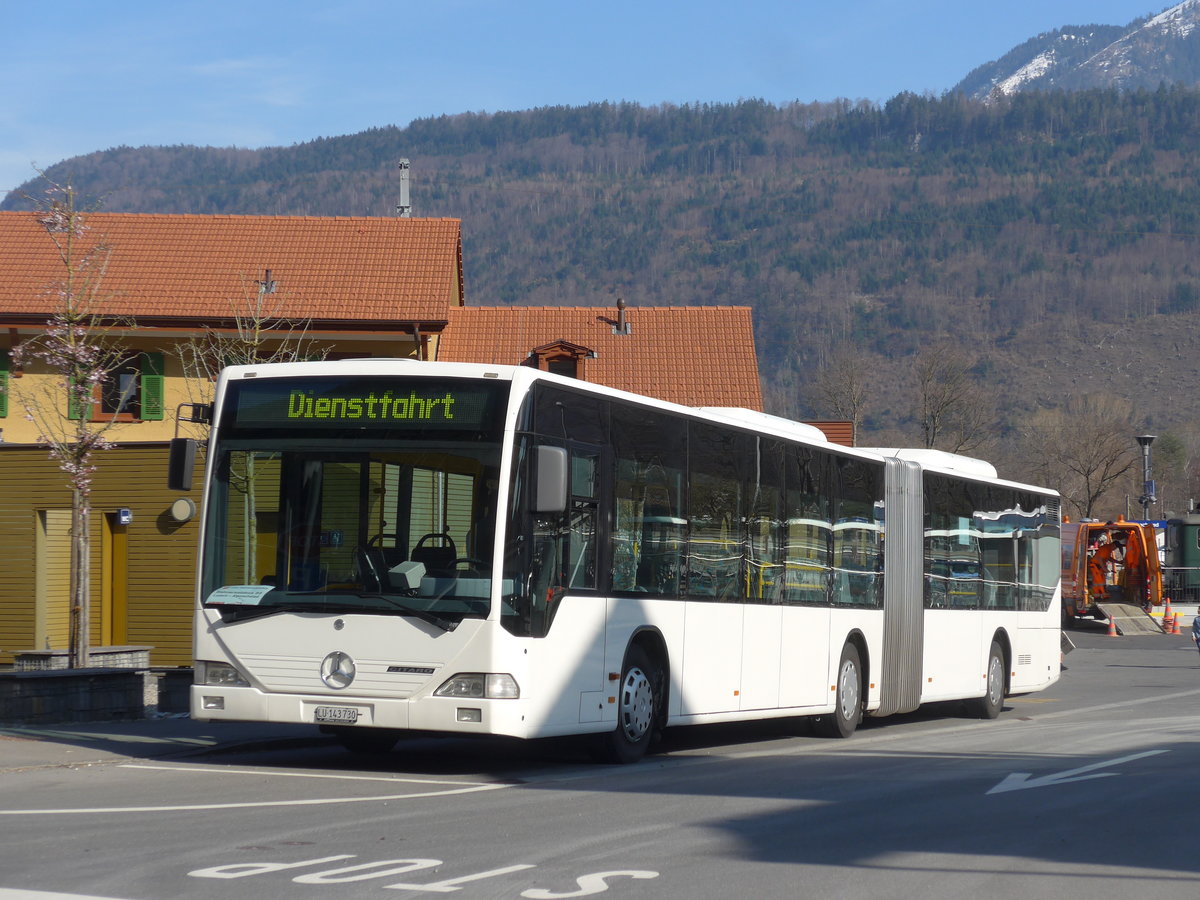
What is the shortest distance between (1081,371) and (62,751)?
162779 millimetres

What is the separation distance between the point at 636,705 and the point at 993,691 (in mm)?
9097

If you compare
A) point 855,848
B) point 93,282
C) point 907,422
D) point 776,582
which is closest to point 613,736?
point 776,582

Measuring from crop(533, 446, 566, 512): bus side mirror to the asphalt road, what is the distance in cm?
197

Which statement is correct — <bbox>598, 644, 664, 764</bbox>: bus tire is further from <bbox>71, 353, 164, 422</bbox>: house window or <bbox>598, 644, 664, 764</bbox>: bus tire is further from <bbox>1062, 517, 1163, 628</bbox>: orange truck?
<bbox>1062, 517, 1163, 628</bbox>: orange truck

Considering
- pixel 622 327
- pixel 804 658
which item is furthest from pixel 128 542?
pixel 622 327

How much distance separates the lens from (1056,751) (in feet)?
49.1

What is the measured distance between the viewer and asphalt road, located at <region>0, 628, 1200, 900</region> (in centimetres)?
756

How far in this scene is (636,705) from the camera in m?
13.0

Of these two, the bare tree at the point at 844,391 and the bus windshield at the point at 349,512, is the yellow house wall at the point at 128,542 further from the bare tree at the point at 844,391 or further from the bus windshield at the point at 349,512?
the bare tree at the point at 844,391

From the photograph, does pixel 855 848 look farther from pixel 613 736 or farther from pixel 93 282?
pixel 93 282

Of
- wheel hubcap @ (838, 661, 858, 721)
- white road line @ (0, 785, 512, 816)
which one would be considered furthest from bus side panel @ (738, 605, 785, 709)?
white road line @ (0, 785, 512, 816)

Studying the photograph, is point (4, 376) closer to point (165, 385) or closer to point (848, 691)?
point (165, 385)

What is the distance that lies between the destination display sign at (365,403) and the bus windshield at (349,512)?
0.05 feet

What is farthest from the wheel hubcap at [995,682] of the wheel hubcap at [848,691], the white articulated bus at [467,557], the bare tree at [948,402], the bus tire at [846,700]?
the bare tree at [948,402]
